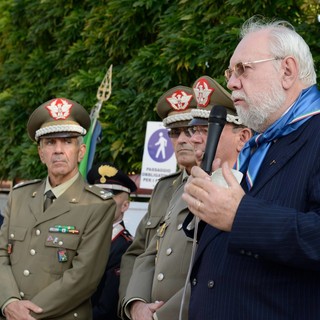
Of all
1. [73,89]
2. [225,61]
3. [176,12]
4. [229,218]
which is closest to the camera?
[229,218]

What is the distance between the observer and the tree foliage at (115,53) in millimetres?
7520

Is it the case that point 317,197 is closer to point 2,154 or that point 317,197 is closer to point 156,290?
point 156,290

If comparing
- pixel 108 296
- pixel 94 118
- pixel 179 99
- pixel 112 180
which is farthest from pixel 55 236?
pixel 94 118

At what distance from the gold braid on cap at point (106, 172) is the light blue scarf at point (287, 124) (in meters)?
3.29

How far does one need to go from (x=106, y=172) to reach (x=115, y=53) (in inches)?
141

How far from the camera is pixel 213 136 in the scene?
2949 mm

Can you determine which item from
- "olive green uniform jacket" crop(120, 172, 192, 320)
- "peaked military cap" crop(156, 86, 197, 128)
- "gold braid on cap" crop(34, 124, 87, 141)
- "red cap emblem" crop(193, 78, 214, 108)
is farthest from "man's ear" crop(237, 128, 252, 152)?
"gold braid on cap" crop(34, 124, 87, 141)

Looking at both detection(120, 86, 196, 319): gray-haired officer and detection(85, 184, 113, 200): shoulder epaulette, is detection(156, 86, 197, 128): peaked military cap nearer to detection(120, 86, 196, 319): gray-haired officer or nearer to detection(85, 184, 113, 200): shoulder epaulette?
detection(120, 86, 196, 319): gray-haired officer

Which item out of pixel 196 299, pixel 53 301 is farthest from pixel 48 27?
pixel 196 299

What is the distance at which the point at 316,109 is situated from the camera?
2973 millimetres

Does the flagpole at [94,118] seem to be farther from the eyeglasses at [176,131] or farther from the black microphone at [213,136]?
the black microphone at [213,136]

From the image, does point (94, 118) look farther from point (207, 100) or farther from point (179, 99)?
point (207, 100)

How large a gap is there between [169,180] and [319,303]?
2.21m

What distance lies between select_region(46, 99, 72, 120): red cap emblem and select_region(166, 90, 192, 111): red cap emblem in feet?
2.33
